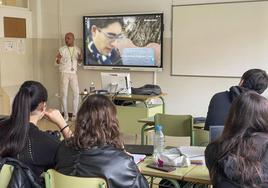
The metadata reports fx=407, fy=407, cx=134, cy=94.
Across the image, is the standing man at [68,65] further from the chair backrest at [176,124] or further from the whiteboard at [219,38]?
the chair backrest at [176,124]

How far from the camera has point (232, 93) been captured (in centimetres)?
336

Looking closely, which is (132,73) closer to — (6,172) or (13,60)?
(13,60)

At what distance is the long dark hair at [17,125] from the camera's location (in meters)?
2.30

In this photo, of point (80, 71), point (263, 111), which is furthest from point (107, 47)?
point (263, 111)

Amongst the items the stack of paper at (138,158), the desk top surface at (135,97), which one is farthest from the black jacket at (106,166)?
the desk top surface at (135,97)

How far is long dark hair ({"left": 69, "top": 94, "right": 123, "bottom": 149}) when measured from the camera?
2.08 metres

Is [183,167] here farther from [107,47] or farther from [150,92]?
[107,47]

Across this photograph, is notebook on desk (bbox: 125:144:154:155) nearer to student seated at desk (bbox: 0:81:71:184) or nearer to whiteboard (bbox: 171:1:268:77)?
student seated at desk (bbox: 0:81:71:184)

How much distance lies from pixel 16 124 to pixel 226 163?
1197 millimetres

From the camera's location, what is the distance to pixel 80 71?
28.3ft

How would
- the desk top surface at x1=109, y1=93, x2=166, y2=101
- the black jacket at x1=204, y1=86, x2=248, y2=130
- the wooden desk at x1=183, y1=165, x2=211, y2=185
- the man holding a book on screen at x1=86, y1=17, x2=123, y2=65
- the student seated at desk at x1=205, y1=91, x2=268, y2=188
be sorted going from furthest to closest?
1. the man holding a book on screen at x1=86, y1=17, x2=123, y2=65
2. the desk top surface at x1=109, y1=93, x2=166, y2=101
3. the black jacket at x1=204, y1=86, x2=248, y2=130
4. the wooden desk at x1=183, y1=165, x2=211, y2=185
5. the student seated at desk at x1=205, y1=91, x2=268, y2=188

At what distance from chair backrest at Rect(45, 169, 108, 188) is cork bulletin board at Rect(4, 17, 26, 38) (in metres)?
6.77

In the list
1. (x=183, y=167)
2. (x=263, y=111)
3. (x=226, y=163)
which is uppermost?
(x=263, y=111)

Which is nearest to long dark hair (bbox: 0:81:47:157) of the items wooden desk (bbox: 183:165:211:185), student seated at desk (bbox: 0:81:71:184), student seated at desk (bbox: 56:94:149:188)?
student seated at desk (bbox: 0:81:71:184)
